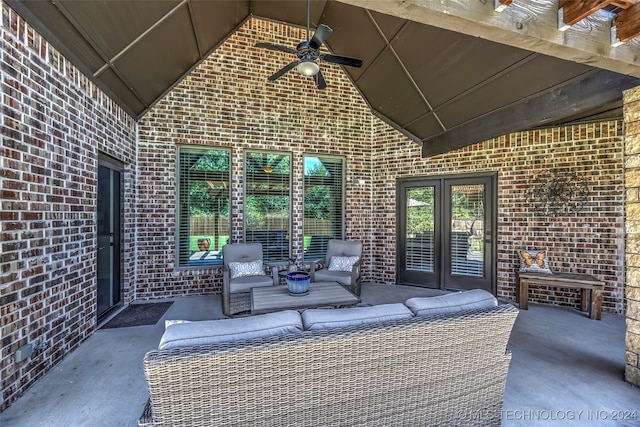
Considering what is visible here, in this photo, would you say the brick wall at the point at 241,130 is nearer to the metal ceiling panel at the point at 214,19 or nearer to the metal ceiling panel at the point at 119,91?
the metal ceiling panel at the point at 214,19

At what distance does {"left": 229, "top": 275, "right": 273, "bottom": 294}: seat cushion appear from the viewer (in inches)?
156

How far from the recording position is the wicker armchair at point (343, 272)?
4.51 metres

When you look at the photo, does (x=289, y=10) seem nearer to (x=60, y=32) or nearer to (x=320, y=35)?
(x=320, y=35)

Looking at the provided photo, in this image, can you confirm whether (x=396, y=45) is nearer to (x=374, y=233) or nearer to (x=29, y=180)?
(x=374, y=233)

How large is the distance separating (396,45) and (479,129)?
1.67 metres

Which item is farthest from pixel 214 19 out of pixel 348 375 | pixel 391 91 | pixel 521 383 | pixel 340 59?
pixel 521 383

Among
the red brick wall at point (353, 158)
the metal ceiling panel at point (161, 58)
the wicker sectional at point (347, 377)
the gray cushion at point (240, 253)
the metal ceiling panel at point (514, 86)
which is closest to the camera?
the wicker sectional at point (347, 377)

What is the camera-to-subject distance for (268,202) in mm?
5566

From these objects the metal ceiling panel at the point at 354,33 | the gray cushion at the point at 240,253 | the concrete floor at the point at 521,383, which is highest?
the metal ceiling panel at the point at 354,33

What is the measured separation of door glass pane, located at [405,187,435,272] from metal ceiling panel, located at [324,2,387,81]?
2562 mm

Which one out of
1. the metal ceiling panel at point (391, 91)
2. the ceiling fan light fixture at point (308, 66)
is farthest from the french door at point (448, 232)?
the ceiling fan light fixture at point (308, 66)

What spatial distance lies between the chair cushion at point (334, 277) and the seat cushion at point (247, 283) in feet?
2.58

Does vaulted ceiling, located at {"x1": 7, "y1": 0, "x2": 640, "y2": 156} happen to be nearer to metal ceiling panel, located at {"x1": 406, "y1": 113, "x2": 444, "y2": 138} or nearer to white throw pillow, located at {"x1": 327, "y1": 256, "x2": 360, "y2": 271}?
metal ceiling panel, located at {"x1": 406, "y1": 113, "x2": 444, "y2": 138}

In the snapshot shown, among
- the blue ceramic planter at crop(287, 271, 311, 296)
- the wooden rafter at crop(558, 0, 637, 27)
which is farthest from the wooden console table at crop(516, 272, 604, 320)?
the wooden rafter at crop(558, 0, 637, 27)
